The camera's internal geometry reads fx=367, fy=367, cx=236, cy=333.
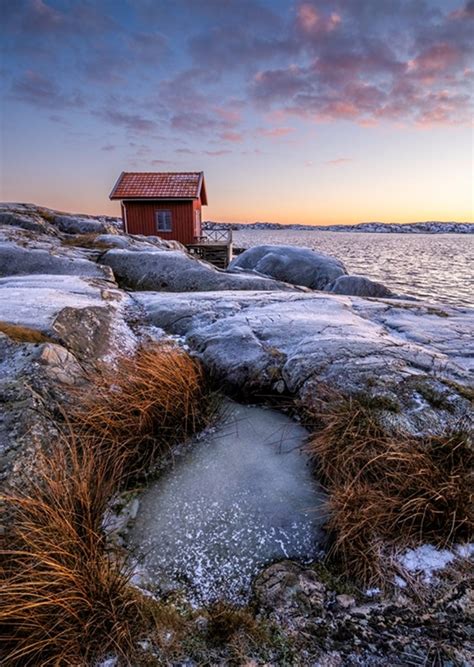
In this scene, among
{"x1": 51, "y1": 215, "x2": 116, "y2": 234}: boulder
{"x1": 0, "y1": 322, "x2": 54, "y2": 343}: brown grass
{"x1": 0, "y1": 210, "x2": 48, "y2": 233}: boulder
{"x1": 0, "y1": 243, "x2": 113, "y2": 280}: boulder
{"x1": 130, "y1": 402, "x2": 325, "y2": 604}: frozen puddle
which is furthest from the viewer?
{"x1": 51, "y1": 215, "x2": 116, "y2": 234}: boulder

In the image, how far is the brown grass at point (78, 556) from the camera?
153 cm

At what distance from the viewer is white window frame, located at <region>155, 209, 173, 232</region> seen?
24.1m

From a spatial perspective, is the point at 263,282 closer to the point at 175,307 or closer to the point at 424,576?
the point at 175,307

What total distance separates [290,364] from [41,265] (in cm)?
596

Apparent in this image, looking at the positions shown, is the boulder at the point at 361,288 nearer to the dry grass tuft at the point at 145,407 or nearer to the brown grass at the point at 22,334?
the dry grass tuft at the point at 145,407

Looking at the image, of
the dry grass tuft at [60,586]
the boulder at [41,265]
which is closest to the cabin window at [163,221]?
the boulder at [41,265]

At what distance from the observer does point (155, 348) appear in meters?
4.07

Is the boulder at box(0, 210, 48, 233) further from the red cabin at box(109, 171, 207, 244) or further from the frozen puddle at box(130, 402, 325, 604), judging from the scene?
the red cabin at box(109, 171, 207, 244)

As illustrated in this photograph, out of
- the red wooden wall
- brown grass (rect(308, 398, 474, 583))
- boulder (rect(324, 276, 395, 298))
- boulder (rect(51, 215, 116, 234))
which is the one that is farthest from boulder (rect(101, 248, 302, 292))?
the red wooden wall

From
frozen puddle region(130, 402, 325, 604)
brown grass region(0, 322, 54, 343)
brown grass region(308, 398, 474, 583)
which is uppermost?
brown grass region(0, 322, 54, 343)

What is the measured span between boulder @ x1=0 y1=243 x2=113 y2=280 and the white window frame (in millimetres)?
17406

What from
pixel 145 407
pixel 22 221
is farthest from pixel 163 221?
pixel 145 407

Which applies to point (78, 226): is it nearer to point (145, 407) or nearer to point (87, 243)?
point (87, 243)

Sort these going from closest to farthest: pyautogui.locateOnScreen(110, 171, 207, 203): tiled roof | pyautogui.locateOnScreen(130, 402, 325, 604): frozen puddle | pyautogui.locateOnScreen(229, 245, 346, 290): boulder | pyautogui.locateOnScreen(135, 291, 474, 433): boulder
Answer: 1. pyautogui.locateOnScreen(130, 402, 325, 604): frozen puddle
2. pyautogui.locateOnScreen(135, 291, 474, 433): boulder
3. pyautogui.locateOnScreen(229, 245, 346, 290): boulder
4. pyautogui.locateOnScreen(110, 171, 207, 203): tiled roof
